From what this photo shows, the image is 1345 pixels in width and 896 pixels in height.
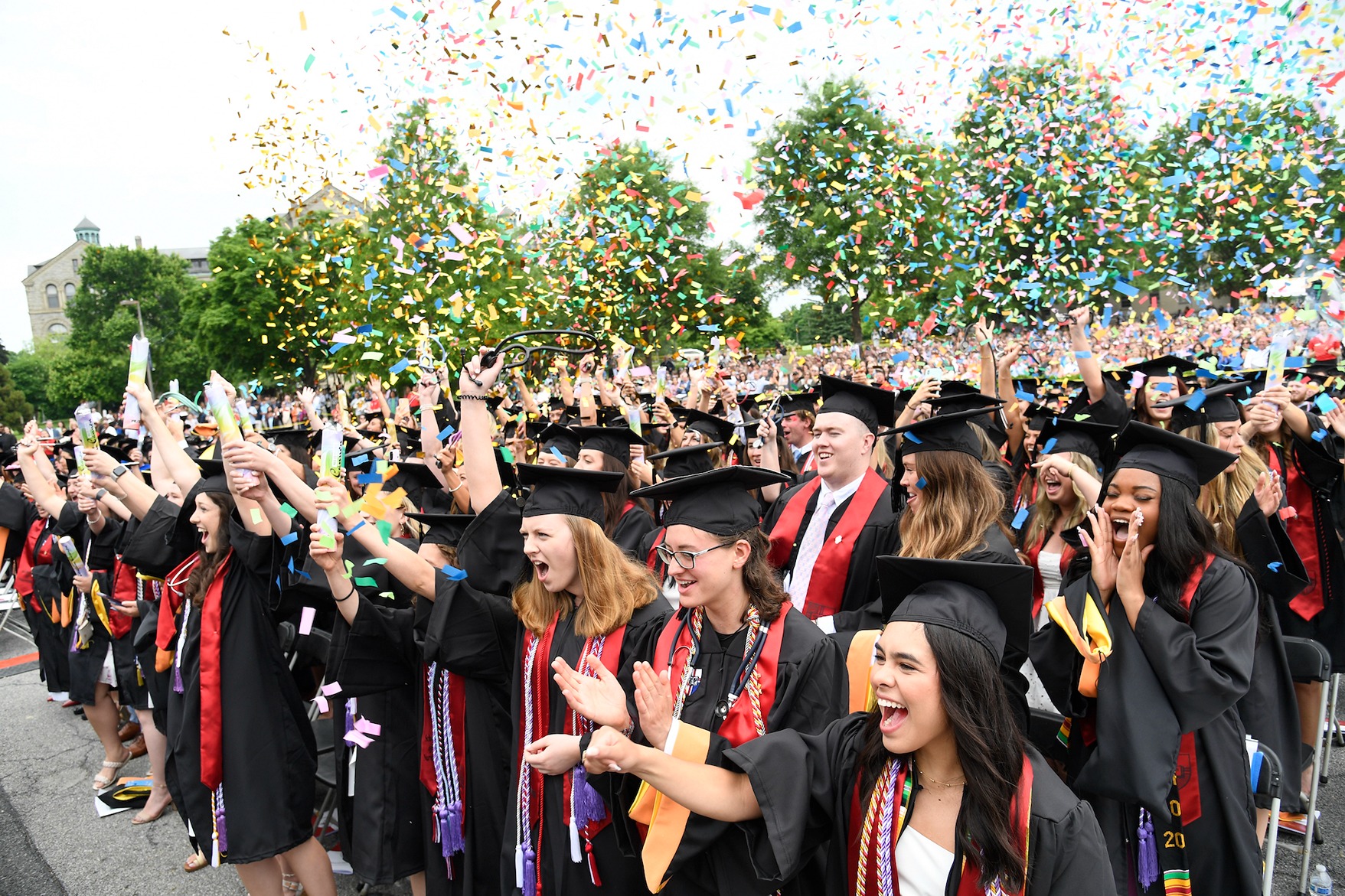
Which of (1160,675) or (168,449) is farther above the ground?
(168,449)

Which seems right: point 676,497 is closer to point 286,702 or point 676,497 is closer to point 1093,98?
point 286,702

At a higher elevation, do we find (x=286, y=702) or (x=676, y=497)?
(x=676, y=497)

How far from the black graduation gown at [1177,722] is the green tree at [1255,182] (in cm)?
1010

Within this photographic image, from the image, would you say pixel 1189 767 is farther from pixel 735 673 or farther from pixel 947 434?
pixel 735 673

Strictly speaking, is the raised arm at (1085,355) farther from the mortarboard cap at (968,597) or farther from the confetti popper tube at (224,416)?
the confetti popper tube at (224,416)

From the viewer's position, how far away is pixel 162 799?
5.21 m

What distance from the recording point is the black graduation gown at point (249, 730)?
3.58m

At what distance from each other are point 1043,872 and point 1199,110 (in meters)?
13.9

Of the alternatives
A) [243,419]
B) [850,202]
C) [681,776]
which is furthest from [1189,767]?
[850,202]

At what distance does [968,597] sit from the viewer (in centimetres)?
189

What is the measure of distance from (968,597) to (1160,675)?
112cm

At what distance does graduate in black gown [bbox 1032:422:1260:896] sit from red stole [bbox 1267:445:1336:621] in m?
2.74

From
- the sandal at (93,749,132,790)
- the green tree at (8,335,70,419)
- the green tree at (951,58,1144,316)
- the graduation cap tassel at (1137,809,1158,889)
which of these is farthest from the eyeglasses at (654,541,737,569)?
the green tree at (8,335,70,419)

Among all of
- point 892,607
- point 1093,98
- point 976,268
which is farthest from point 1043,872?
point 1093,98
